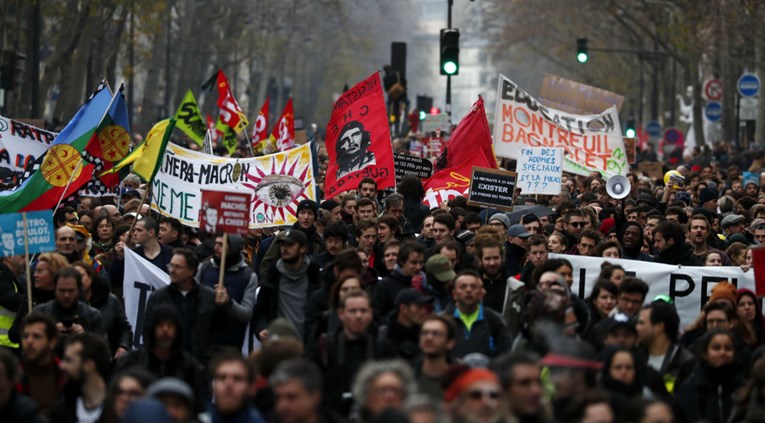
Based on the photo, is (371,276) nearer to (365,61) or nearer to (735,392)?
(735,392)

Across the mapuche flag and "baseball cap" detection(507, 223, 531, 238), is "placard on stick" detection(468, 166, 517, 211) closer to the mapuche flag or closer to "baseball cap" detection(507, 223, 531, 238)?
"baseball cap" detection(507, 223, 531, 238)

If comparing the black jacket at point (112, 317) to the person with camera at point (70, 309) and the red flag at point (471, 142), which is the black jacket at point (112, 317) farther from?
the red flag at point (471, 142)

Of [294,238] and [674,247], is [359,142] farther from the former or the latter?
[294,238]

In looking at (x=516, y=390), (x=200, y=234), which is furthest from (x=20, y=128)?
(x=516, y=390)

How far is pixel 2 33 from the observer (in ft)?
107

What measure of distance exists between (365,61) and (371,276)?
316ft

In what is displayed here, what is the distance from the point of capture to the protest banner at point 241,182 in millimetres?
15000

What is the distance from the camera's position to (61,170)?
1502cm

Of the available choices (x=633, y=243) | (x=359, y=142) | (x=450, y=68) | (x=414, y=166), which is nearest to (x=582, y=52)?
(x=450, y=68)

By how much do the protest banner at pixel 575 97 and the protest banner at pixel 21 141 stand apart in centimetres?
1240

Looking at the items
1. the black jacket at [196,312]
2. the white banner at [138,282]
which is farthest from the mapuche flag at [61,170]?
the black jacket at [196,312]

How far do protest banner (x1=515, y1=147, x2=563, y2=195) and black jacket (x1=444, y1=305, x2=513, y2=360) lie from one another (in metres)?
8.95

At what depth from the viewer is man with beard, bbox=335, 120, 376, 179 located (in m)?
17.7

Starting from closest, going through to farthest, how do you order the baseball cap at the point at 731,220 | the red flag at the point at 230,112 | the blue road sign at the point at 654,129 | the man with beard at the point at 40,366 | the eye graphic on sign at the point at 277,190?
the man with beard at the point at 40,366, the eye graphic on sign at the point at 277,190, the baseball cap at the point at 731,220, the red flag at the point at 230,112, the blue road sign at the point at 654,129
